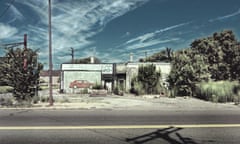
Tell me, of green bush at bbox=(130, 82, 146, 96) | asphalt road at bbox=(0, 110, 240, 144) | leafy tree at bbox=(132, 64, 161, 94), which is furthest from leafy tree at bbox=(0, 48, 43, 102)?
leafy tree at bbox=(132, 64, 161, 94)

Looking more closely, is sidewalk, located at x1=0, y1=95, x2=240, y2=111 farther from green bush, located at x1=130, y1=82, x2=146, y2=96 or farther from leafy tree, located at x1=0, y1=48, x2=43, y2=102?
green bush, located at x1=130, y1=82, x2=146, y2=96

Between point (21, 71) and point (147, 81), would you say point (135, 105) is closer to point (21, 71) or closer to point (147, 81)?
point (21, 71)

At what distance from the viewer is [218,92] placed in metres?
23.1

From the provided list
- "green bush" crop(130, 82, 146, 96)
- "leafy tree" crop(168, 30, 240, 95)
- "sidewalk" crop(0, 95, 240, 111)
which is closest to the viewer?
"sidewalk" crop(0, 95, 240, 111)

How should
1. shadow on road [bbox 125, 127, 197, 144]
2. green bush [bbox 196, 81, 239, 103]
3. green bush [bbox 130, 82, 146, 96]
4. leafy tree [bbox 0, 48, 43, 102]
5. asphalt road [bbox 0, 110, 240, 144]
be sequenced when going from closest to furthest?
shadow on road [bbox 125, 127, 197, 144] → asphalt road [bbox 0, 110, 240, 144] → leafy tree [bbox 0, 48, 43, 102] → green bush [bbox 196, 81, 239, 103] → green bush [bbox 130, 82, 146, 96]

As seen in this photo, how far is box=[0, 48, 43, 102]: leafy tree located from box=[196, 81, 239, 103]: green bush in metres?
14.9

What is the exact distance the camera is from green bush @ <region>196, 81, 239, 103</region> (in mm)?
22442

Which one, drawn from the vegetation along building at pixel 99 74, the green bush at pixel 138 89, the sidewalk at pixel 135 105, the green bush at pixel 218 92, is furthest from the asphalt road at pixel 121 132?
the vegetation along building at pixel 99 74

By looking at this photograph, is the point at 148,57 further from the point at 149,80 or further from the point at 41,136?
the point at 41,136

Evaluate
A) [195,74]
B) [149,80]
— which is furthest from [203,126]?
[149,80]

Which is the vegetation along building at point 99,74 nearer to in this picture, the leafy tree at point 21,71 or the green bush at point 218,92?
the green bush at point 218,92

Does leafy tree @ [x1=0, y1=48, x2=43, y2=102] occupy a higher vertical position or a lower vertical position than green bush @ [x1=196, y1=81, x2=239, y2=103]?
higher

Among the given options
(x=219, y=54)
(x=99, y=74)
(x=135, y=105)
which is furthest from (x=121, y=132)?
(x=219, y=54)

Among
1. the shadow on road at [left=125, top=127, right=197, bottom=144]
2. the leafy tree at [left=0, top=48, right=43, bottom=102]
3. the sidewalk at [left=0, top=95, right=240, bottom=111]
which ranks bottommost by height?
the sidewalk at [left=0, top=95, right=240, bottom=111]
